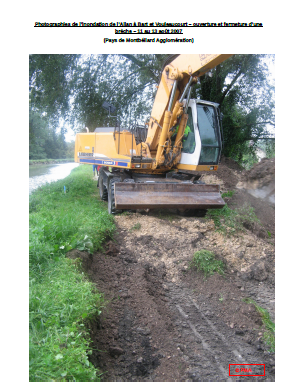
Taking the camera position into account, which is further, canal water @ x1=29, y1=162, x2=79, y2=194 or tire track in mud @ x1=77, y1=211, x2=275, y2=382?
canal water @ x1=29, y1=162, x2=79, y2=194

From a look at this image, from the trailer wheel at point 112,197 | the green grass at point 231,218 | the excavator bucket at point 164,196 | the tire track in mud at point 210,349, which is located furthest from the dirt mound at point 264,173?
the tire track in mud at point 210,349

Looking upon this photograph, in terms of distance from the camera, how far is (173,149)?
6613mm

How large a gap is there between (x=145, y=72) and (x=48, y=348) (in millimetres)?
10067

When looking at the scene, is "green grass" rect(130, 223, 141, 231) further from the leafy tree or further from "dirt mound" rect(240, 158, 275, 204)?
the leafy tree

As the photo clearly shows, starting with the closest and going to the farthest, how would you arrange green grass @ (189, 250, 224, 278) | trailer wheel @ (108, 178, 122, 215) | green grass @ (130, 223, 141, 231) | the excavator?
green grass @ (189, 250, 224, 278) < green grass @ (130, 223, 141, 231) < the excavator < trailer wheel @ (108, 178, 122, 215)

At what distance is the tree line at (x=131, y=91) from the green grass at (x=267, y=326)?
6.88 metres

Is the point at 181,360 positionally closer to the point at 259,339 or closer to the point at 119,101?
the point at 259,339

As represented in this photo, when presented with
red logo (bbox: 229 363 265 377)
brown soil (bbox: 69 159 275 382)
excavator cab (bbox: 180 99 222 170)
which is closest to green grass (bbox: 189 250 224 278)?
brown soil (bbox: 69 159 275 382)

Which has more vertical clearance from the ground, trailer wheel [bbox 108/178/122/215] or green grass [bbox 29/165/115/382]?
trailer wheel [bbox 108/178/122/215]

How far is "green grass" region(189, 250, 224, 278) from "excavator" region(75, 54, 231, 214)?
1.63 meters

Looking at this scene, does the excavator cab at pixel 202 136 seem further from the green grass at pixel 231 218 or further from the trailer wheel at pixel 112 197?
the trailer wheel at pixel 112 197

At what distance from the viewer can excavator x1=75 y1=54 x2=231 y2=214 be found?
5.94 meters

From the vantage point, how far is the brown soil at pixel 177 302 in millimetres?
2711

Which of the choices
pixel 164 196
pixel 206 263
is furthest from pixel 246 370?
pixel 164 196
